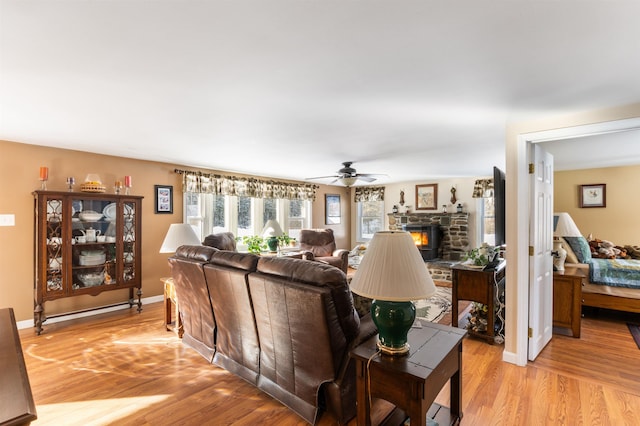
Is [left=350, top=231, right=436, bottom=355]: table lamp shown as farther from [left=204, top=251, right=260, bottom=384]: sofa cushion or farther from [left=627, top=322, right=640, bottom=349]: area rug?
[left=627, top=322, right=640, bottom=349]: area rug

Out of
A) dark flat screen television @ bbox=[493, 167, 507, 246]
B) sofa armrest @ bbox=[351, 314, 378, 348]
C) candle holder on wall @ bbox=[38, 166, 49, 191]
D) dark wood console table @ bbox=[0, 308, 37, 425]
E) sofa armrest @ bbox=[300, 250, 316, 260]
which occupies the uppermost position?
candle holder on wall @ bbox=[38, 166, 49, 191]

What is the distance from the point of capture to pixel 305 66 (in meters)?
1.82

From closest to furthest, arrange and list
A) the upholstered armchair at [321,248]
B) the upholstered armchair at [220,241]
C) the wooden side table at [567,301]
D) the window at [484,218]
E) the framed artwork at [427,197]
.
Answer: the wooden side table at [567,301]
the upholstered armchair at [220,241]
the upholstered armchair at [321,248]
the window at [484,218]
the framed artwork at [427,197]

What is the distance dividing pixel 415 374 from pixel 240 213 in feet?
17.1

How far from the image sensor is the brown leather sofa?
1874 mm

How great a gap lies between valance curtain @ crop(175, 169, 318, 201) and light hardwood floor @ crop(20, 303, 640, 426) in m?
2.62

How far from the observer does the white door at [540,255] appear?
278 cm

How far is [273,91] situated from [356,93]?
593mm

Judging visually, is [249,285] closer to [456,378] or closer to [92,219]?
[456,378]

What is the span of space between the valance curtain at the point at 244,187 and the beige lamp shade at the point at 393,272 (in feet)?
14.3

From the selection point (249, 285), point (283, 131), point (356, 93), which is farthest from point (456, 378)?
point (283, 131)

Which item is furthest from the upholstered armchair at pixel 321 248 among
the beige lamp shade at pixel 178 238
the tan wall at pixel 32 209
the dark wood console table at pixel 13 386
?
the dark wood console table at pixel 13 386

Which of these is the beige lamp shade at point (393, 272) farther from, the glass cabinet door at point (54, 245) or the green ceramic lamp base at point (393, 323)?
the glass cabinet door at point (54, 245)

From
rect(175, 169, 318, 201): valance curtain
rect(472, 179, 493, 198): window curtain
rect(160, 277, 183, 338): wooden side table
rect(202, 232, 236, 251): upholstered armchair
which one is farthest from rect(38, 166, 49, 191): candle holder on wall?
rect(472, 179, 493, 198): window curtain
